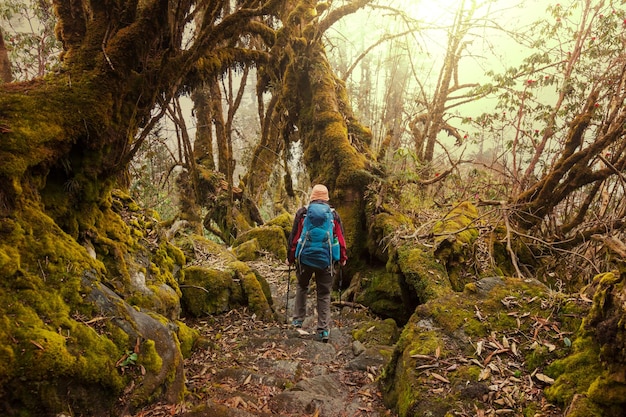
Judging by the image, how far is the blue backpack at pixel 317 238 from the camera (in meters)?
5.57

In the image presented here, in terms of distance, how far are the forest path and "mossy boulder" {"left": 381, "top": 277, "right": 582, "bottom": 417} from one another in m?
0.54

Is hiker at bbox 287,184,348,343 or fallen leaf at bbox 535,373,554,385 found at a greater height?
hiker at bbox 287,184,348,343

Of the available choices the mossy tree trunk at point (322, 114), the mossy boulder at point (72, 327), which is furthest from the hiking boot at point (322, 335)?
the mossy tree trunk at point (322, 114)

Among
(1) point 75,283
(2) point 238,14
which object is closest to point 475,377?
(1) point 75,283

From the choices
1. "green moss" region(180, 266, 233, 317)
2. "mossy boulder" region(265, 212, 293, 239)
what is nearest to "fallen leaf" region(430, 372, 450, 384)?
"green moss" region(180, 266, 233, 317)

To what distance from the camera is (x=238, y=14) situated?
4.61m

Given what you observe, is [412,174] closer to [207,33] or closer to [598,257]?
[598,257]

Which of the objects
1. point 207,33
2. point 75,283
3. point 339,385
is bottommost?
point 339,385

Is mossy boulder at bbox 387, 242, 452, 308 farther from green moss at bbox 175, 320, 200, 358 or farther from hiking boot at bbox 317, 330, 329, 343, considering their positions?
green moss at bbox 175, 320, 200, 358

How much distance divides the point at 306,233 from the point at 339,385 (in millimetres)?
2262

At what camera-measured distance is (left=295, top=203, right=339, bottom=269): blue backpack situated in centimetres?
557

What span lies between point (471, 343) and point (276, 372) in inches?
91.4

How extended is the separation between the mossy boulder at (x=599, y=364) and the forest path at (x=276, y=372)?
1.62m

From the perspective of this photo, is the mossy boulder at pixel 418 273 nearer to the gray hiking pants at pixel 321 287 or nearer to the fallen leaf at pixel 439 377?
the gray hiking pants at pixel 321 287
